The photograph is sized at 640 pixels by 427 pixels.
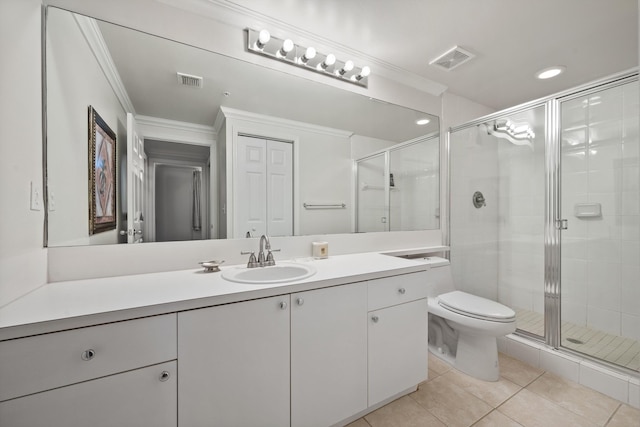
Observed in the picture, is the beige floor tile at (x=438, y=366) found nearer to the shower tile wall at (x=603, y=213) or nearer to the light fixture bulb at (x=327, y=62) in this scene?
the shower tile wall at (x=603, y=213)

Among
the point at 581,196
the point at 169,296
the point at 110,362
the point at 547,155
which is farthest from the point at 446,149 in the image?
the point at 110,362

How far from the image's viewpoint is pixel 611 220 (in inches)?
79.2

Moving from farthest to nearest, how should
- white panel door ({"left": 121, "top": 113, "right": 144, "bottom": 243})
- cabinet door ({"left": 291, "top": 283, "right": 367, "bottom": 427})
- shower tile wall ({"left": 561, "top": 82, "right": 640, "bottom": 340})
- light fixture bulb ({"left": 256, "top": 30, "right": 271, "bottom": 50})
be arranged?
shower tile wall ({"left": 561, "top": 82, "right": 640, "bottom": 340})
light fixture bulb ({"left": 256, "top": 30, "right": 271, "bottom": 50})
white panel door ({"left": 121, "top": 113, "right": 144, "bottom": 243})
cabinet door ({"left": 291, "top": 283, "right": 367, "bottom": 427})

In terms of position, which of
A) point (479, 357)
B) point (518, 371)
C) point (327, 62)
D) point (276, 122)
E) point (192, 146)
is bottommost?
point (518, 371)

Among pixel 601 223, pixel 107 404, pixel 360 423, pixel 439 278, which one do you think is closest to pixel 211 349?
pixel 107 404

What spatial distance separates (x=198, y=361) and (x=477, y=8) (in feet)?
7.48

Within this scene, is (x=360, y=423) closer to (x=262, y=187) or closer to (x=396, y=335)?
(x=396, y=335)

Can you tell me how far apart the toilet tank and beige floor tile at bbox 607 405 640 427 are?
3.35 ft

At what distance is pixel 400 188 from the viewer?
224cm

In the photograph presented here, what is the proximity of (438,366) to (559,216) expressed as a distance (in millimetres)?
1380

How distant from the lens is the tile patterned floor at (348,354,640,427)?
4.40ft

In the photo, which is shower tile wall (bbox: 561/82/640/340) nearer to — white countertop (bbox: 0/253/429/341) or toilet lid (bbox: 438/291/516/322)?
toilet lid (bbox: 438/291/516/322)

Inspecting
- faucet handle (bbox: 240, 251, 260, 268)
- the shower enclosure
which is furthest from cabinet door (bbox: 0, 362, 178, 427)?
the shower enclosure

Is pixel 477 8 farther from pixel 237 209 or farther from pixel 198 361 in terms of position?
pixel 198 361
